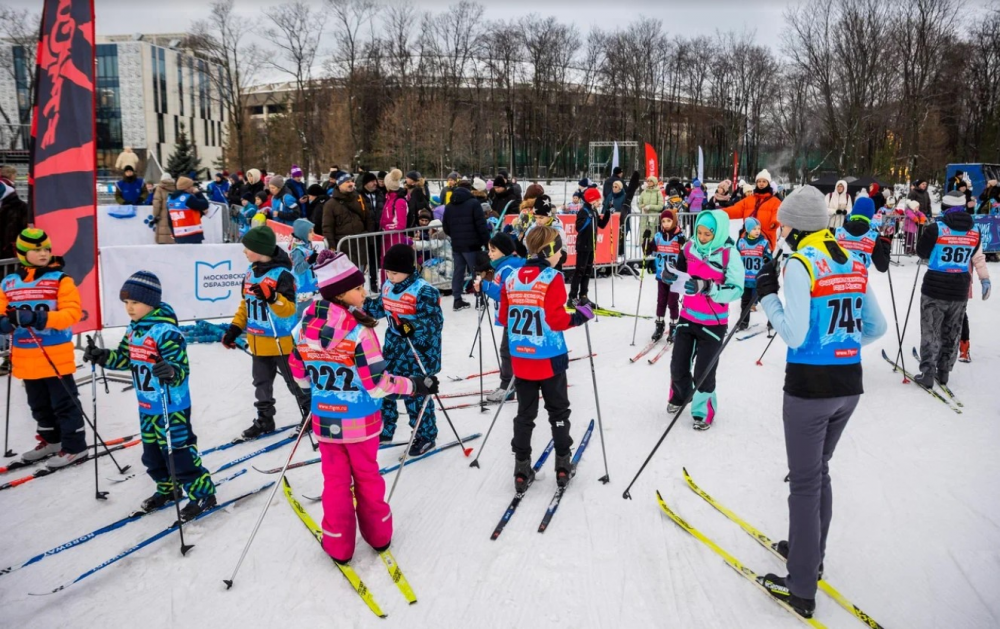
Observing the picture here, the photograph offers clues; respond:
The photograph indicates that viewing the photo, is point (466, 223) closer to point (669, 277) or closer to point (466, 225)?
point (466, 225)

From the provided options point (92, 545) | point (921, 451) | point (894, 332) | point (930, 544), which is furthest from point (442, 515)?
point (894, 332)

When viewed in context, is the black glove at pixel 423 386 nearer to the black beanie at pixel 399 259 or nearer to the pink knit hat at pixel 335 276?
the pink knit hat at pixel 335 276

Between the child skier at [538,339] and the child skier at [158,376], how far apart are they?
218 centimetres

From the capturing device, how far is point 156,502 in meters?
4.48

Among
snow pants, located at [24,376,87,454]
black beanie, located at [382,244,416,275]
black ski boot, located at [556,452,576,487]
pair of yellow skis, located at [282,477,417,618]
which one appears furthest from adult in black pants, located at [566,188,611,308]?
snow pants, located at [24,376,87,454]

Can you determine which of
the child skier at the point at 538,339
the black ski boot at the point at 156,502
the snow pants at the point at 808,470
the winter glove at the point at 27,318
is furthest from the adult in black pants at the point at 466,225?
the snow pants at the point at 808,470

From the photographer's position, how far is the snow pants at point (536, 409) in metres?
4.48

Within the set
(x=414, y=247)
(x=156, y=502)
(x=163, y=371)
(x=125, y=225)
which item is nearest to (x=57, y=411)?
(x=156, y=502)

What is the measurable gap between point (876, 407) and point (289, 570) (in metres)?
5.74

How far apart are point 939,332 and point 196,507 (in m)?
Answer: 7.26

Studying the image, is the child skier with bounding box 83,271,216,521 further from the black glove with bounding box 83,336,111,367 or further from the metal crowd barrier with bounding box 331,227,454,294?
the metal crowd barrier with bounding box 331,227,454,294

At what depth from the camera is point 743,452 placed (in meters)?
5.31

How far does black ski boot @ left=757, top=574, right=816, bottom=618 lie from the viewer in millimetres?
3268

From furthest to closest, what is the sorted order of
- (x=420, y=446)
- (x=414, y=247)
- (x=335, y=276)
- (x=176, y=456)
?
(x=414, y=247), (x=420, y=446), (x=176, y=456), (x=335, y=276)
